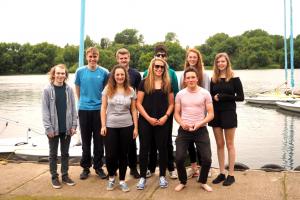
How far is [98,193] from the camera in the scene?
5.36m

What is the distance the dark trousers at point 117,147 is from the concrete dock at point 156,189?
1.06ft

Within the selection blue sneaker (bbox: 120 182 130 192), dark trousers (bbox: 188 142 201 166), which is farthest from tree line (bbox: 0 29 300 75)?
blue sneaker (bbox: 120 182 130 192)

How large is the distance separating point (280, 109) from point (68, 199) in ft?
73.1

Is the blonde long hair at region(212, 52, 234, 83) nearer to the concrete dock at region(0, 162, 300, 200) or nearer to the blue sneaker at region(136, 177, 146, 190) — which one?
the concrete dock at region(0, 162, 300, 200)

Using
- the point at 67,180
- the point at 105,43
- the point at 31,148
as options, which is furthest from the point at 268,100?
the point at 105,43

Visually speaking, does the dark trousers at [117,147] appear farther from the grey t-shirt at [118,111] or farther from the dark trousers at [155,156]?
the dark trousers at [155,156]

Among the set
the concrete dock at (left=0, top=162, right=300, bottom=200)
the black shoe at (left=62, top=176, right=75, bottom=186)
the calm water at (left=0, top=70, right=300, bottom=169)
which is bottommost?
the calm water at (left=0, top=70, right=300, bottom=169)

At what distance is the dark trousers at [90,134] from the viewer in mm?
5918

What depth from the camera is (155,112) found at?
5.47 m

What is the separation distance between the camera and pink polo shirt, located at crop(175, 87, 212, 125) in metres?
5.34

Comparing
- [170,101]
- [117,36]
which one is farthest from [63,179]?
[117,36]

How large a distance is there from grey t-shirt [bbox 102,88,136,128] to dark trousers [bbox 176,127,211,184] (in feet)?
2.44

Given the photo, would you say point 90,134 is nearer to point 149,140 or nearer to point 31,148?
point 149,140

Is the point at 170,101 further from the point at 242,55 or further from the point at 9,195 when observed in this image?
the point at 242,55
